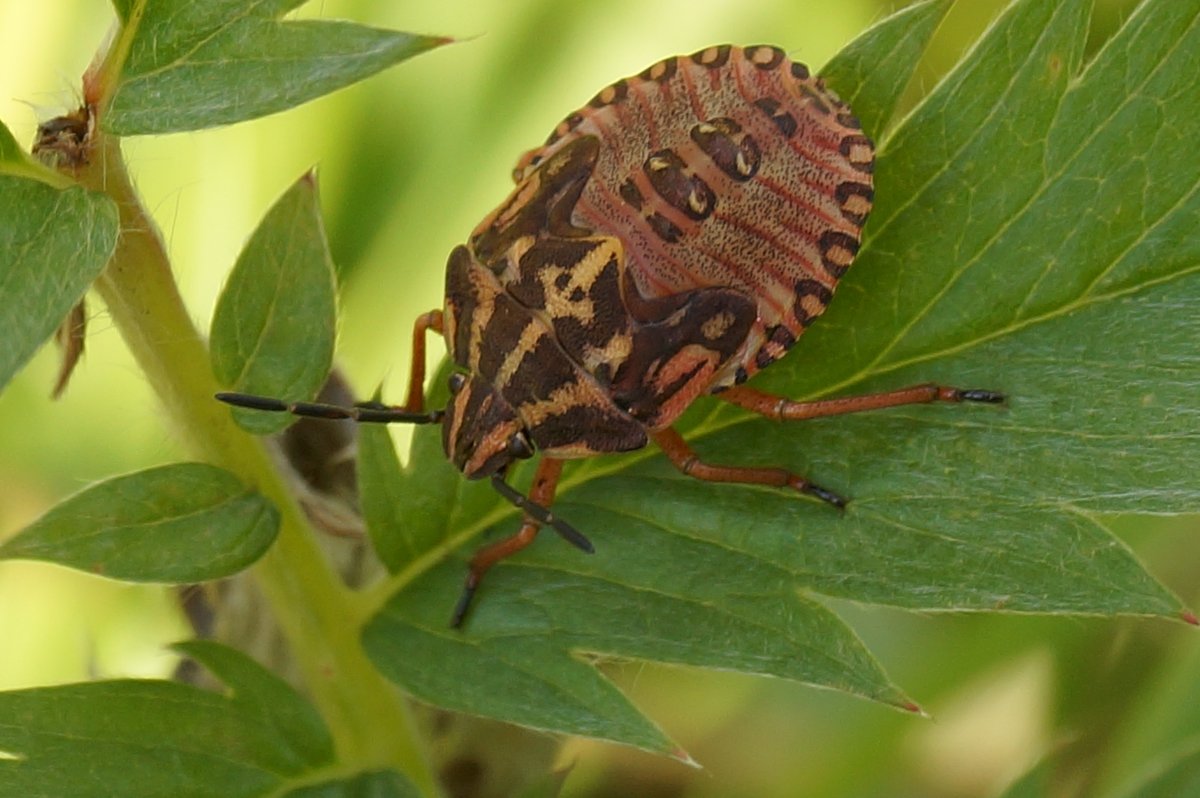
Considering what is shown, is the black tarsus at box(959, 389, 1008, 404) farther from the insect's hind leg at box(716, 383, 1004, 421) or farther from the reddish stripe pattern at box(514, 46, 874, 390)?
the reddish stripe pattern at box(514, 46, 874, 390)


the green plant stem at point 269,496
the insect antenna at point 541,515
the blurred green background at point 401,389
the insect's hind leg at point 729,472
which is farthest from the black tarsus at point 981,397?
the blurred green background at point 401,389

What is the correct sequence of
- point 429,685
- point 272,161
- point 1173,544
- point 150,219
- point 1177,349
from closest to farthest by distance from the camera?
point 150,219, point 1177,349, point 429,685, point 1173,544, point 272,161

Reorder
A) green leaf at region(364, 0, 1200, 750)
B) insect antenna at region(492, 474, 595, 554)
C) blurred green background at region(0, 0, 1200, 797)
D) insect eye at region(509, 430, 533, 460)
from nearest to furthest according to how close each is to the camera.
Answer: green leaf at region(364, 0, 1200, 750), insect antenna at region(492, 474, 595, 554), insect eye at region(509, 430, 533, 460), blurred green background at region(0, 0, 1200, 797)

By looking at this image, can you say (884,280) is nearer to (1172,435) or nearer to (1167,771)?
(1172,435)

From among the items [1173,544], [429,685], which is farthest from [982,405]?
[1173,544]

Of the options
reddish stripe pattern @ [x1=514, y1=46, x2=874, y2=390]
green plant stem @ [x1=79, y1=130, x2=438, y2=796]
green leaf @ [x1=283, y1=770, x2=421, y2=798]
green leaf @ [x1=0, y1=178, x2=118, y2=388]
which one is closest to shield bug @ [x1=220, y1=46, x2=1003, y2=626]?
reddish stripe pattern @ [x1=514, y1=46, x2=874, y2=390]

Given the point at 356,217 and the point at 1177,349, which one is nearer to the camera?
the point at 1177,349

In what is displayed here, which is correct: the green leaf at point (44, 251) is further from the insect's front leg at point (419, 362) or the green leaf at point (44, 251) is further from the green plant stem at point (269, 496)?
the insect's front leg at point (419, 362)
